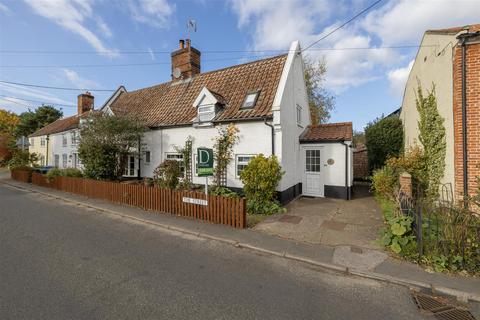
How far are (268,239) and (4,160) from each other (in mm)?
43686

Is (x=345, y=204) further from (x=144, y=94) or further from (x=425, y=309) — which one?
(x=144, y=94)

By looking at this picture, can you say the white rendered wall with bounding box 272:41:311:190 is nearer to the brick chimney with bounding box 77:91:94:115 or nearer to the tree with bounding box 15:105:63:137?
the brick chimney with bounding box 77:91:94:115

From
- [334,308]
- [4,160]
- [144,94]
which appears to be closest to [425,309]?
[334,308]

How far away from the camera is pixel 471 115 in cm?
739

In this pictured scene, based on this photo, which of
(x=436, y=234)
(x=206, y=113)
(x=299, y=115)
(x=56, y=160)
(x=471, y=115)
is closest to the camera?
(x=436, y=234)

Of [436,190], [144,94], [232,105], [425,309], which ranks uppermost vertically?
[144,94]

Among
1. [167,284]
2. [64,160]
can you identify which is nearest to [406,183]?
[167,284]

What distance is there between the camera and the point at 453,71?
7844mm

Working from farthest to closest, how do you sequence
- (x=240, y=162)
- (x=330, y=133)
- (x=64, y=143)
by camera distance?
(x=64, y=143) → (x=330, y=133) → (x=240, y=162)

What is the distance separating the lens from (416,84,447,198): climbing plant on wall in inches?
347

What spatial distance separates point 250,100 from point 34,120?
49.9 meters

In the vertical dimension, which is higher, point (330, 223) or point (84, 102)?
point (84, 102)

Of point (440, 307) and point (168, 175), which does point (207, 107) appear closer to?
point (168, 175)

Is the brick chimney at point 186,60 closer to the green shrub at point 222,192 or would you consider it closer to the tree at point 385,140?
the green shrub at point 222,192
